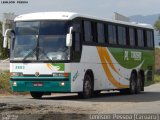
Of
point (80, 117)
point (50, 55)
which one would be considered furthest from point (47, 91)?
point (80, 117)

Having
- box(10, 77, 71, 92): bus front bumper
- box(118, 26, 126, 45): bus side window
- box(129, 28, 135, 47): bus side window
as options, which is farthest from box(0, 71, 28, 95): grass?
box(129, 28, 135, 47): bus side window

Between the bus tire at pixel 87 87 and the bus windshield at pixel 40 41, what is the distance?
204 centimetres

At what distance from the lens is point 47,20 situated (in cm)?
2300

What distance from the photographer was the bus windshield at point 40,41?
73.5ft

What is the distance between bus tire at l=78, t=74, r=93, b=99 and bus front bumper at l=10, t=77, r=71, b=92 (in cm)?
158

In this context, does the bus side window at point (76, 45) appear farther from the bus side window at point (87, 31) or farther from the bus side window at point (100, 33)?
the bus side window at point (100, 33)

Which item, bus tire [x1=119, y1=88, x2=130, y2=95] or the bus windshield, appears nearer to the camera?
the bus windshield

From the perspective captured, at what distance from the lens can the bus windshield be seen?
2241 cm

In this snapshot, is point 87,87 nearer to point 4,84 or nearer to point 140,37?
point 4,84

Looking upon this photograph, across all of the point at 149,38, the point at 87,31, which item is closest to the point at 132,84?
the point at 149,38

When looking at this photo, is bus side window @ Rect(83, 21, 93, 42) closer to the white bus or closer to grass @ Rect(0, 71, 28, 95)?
the white bus

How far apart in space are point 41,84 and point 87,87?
2300mm

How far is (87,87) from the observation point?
24188mm

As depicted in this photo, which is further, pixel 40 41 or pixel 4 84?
pixel 4 84
